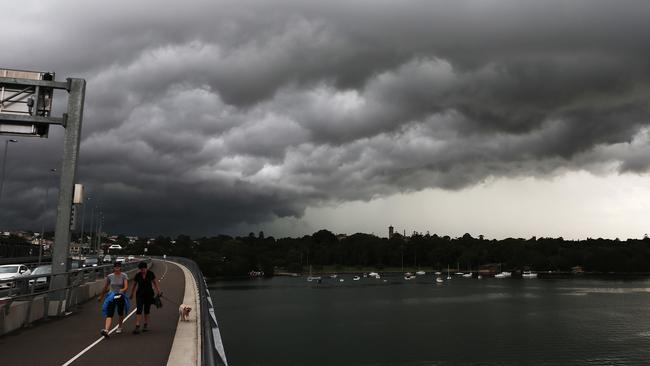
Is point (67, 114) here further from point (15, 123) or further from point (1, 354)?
point (1, 354)

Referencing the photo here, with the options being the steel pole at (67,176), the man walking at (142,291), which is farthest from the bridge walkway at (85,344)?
the steel pole at (67,176)

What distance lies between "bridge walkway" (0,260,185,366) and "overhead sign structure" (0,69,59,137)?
25.0ft

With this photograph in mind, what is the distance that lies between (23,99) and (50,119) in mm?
1311

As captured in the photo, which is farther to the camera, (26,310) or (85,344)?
(26,310)

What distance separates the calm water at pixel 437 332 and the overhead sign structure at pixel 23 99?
35.1 meters

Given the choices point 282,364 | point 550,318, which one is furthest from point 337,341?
point 550,318

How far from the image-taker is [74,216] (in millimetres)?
19953

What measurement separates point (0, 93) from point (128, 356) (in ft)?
44.5

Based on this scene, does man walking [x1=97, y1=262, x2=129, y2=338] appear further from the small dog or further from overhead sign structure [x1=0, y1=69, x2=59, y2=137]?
overhead sign structure [x1=0, y1=69, x2=59, y2=137]

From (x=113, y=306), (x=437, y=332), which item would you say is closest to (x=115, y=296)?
(x=113, y=306)

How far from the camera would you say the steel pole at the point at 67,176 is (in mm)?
19469

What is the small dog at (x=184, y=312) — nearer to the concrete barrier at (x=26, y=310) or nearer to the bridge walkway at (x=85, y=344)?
the bridge walkway at (x=85, y=344)

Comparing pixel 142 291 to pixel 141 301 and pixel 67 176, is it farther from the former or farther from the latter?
pixel 67 176

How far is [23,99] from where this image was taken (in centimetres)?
1952
